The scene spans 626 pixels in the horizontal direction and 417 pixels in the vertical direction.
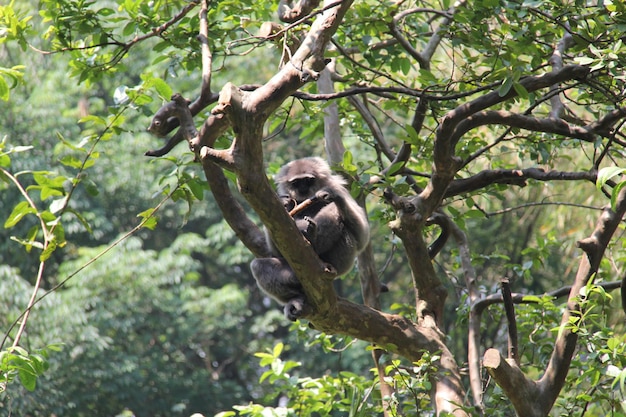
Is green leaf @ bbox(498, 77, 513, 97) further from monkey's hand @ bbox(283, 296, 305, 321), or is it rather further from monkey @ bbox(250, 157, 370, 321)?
monkey's hand @ bbox(283, 296, 305, 321)

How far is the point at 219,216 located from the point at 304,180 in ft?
49.6

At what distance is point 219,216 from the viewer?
2030cm

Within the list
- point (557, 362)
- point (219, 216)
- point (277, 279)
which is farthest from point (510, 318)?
point (219, 216)

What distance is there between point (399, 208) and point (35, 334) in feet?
35.6

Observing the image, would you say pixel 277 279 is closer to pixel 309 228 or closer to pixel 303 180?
pixel 309 228

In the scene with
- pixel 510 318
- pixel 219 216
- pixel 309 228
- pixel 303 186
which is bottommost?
pixel 510 318

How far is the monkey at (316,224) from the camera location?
4859 mm

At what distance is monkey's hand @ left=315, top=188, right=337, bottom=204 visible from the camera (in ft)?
16.5

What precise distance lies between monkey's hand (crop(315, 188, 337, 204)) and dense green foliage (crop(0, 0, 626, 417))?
1.07ft

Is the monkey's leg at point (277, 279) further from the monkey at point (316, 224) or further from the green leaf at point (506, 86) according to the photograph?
the green leaf at point (506, 86)

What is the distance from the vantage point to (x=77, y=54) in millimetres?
5117

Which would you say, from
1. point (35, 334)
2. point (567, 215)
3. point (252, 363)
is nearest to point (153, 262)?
point (35, 334)

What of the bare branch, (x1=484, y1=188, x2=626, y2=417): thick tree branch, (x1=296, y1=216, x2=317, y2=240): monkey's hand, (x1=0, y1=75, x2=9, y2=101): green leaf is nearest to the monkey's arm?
(x1=296, y1=216, x2=317, y2=240): monkey's hand

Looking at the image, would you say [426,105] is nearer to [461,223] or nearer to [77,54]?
[461,223]
